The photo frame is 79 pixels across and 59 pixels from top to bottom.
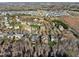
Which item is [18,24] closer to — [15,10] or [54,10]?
[15,10]

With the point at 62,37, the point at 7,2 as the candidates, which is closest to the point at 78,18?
the point at 62,37

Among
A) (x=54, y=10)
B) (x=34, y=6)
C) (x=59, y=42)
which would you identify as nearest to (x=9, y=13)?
(x=34, y=6)

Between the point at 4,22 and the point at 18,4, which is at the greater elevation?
the point at 18,4

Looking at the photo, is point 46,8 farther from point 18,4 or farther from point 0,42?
point 0,42

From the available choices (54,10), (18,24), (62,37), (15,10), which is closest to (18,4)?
(15,10)

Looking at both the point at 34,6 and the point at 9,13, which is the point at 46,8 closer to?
the point at 34,6

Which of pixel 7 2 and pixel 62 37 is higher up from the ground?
pixel 7 2

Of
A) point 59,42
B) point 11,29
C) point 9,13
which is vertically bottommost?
point 59,42

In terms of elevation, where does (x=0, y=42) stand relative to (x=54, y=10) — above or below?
below
